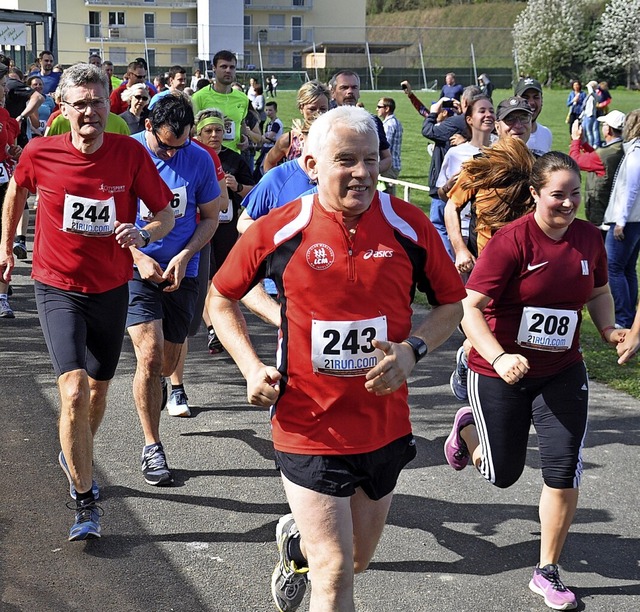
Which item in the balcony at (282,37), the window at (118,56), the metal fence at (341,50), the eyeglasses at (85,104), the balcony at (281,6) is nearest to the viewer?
the eyeglasses at (85,104)

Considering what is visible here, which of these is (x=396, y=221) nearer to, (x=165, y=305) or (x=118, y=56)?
(x=165, y=305)

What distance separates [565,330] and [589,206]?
6.66 meters

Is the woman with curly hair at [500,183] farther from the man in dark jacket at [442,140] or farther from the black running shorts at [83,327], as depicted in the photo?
the man in dark jacket at [442,140]

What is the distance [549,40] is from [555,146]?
39812mm

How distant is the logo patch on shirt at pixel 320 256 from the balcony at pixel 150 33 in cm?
7077

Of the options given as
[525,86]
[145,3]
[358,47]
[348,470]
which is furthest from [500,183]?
[145,3]

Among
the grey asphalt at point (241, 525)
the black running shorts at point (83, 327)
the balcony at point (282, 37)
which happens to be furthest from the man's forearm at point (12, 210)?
the balcony at point (282, 37)

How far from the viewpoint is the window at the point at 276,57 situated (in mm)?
75688

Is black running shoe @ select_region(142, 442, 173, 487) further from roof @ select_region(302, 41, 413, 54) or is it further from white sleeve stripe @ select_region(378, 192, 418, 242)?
roof @ select_region(302, 41, 413, 54)

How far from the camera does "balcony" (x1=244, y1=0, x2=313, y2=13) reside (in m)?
86.6

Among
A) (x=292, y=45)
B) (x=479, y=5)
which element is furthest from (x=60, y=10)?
(x=479, y=5)

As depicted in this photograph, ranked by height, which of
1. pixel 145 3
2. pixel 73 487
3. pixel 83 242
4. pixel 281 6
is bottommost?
pixel 73 487

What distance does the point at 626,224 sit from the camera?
32.3ft

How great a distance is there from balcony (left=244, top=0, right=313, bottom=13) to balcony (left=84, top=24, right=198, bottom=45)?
10.8 m
